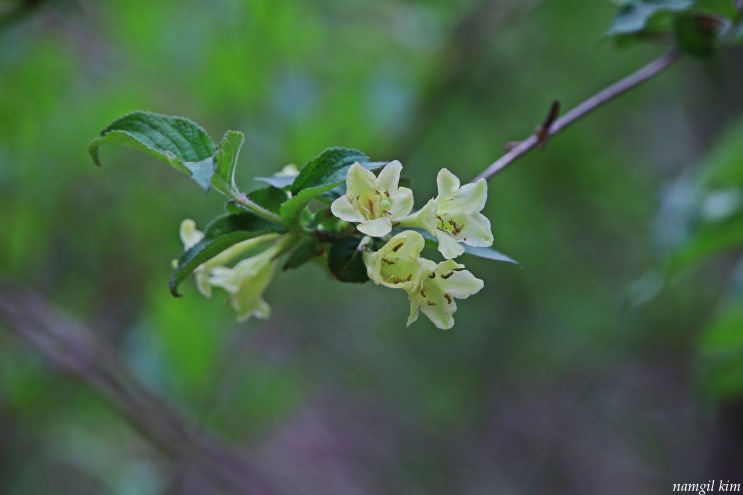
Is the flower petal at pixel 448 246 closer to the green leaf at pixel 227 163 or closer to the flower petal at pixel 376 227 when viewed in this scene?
the flower petal at pixel 376 227

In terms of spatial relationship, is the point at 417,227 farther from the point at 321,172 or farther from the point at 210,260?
the point at 210,260

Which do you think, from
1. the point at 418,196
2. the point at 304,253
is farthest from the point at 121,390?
the point at 304,253

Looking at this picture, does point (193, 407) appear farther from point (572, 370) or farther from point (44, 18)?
point (572, 370)

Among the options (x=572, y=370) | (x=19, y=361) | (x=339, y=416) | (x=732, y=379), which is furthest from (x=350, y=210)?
(x=339, y=416)

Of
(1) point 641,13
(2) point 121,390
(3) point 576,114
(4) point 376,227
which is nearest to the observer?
(4) point 376,227

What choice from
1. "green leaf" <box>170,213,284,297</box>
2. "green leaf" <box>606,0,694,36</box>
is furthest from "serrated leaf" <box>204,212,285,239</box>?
"green leaf" <box>606,0,694,36</box>

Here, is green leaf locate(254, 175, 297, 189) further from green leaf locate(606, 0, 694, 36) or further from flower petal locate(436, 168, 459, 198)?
green leaf locate(606, 0, 694, 36)

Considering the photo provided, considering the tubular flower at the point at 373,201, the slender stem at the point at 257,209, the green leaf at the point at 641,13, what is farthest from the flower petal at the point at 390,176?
the green leaf at the point at 641,13
